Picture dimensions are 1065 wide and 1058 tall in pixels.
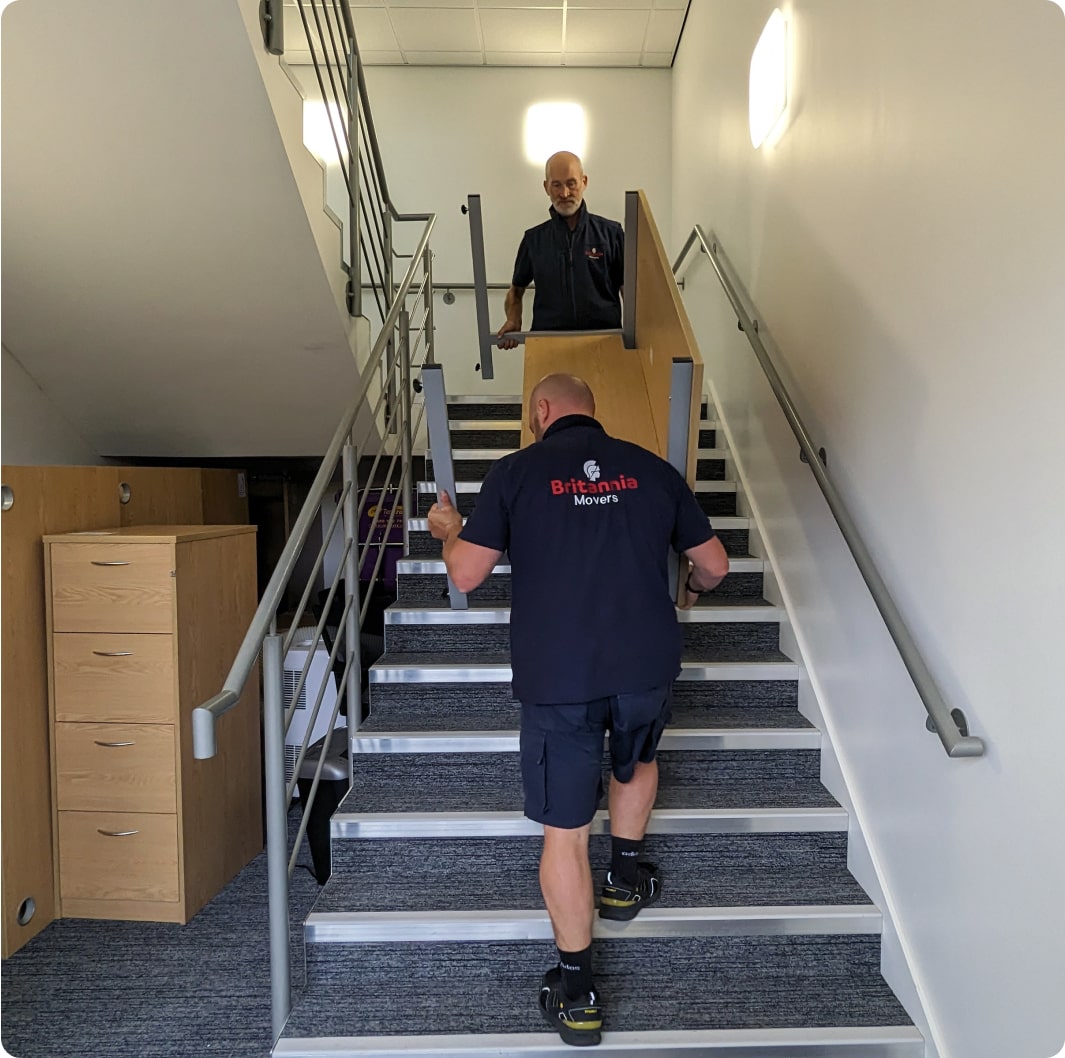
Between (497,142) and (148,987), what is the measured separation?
4.67m

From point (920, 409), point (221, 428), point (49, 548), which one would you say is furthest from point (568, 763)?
point (221, 428)

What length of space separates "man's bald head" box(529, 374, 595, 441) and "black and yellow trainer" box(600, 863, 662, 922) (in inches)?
42.5

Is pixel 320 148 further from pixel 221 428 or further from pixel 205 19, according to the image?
pixel 205 19

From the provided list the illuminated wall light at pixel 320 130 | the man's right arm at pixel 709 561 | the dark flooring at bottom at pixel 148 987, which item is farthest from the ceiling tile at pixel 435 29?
the dark flooring at bottom at pixel 148 987

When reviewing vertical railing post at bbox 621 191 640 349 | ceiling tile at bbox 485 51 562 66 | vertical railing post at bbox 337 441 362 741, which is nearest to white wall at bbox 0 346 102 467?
vertical railing post at bbox 337 441 362 741

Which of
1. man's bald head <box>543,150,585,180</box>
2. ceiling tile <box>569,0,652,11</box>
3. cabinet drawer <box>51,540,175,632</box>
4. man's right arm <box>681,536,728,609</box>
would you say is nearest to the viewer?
man's right arm <box>681,536,728,609</box>

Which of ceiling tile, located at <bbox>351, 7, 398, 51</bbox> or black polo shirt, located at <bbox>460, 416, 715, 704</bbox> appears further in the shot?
ceiling tile, located at <bbox>351, 7, 398, 51</bbox>

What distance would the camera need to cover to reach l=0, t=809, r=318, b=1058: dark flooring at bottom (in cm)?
195

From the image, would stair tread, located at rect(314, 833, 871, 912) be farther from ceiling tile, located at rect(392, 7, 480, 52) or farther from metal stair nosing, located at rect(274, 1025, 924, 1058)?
ceiling tile, located at rect(392, 7, 480, 52)

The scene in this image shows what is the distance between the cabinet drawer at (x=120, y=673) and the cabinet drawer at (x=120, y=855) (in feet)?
1.11

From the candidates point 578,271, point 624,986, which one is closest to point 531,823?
point 624,986

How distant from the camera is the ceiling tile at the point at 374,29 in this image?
4.25 m

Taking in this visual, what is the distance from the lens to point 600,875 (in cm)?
194

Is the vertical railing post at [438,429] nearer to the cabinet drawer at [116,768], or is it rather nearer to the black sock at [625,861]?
the black sock at [625,861]
